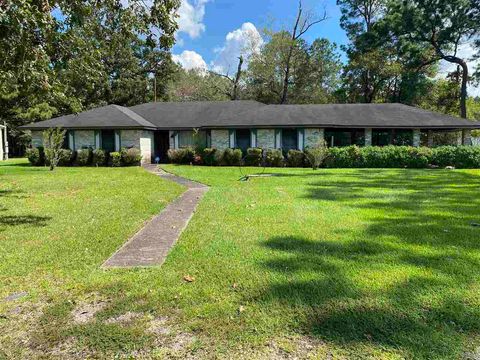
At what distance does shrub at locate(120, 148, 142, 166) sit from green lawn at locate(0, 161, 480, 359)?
13975 millimetres

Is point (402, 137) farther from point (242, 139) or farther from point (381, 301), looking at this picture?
point (381, 301)

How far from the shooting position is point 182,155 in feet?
74.3

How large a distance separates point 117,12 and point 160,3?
1.01 meters

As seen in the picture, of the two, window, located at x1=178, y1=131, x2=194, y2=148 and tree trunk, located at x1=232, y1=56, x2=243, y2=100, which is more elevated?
tree trunk, located at x1=232, y1=56, x2=243, y2=100

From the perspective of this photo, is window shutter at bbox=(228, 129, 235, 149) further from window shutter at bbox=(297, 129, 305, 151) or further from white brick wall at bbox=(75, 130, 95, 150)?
white brick wall at bbox=(75, 130, 95, 150)

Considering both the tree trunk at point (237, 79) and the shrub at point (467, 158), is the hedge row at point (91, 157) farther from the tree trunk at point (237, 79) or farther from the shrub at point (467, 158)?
the tree trunk at point (237, 79)

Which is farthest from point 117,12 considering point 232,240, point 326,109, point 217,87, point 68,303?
point 217,87

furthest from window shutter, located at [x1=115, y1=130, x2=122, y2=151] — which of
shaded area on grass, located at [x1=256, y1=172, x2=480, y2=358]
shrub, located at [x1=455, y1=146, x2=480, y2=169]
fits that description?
shrub, located at [x1=455, y1=146, x2=480, y2=169]

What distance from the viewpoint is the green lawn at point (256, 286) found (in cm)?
271

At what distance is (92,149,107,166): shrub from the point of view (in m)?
21.6

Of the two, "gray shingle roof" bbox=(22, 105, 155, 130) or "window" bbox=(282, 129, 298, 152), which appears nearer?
"gray shingle roof" bbox=(22, 105, 155, 130)

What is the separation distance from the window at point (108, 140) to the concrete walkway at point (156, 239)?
15495 mm

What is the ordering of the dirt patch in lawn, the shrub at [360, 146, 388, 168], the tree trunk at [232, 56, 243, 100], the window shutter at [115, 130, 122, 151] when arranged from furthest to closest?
the tree trunk at [232, 56, 243, 100]
the window shutter at [115, 130, 122, 151]
the shrub at [360, 146, 388, 168]
the dirt patch in lawn

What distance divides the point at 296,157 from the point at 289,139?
184 cm
